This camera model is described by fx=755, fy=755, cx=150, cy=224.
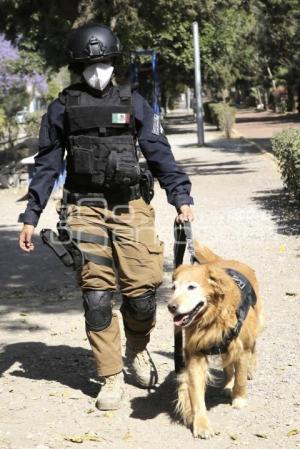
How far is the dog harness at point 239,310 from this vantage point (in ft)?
12.5

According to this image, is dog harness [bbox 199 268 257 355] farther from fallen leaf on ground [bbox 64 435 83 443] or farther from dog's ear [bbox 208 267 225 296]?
fallen leaf on ground [bbox 64 435 83 443]

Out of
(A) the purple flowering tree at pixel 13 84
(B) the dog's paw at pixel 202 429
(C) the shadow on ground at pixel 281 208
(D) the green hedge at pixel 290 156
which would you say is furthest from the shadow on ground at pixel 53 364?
(A) the purple flowering tree at pixel 13 84

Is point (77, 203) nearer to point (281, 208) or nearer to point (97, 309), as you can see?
point (97, 309)

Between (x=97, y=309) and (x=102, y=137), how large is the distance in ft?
3.15

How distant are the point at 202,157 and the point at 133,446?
19991mm

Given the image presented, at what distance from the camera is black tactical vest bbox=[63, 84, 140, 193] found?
416cm

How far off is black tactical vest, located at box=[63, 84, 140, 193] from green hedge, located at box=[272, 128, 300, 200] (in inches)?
243

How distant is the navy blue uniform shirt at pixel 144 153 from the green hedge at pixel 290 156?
5.96 metres

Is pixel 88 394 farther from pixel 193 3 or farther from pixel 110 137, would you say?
pixel 193 3

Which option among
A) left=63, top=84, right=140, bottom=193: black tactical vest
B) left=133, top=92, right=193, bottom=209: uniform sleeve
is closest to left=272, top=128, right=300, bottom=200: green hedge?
left=133, top=92, right=193, bottom=209: uniform sleeve

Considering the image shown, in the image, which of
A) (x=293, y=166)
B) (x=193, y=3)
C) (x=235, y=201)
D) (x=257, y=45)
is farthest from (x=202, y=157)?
(x=257, y=45)

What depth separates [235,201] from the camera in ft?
43.3

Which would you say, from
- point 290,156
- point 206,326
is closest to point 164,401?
point 206,326

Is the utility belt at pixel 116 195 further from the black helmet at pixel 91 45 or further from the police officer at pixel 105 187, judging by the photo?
the black helmet at pixel 91 45
